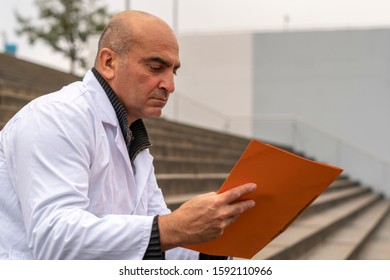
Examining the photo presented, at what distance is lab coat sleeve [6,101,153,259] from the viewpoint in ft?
4.23

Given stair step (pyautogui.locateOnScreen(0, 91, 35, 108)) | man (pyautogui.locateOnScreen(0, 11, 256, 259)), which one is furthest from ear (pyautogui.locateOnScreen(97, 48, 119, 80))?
stair step (pyautogui.locateOnScreen(0, 91, 35, 108))

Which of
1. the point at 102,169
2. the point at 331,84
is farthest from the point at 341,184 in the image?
the point at 102,169

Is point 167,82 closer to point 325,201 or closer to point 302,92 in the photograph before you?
point 325,201

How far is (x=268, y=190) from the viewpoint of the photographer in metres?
1.48

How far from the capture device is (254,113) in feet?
54.8

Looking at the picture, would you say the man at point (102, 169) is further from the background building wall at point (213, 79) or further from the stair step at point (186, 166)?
the background building wall at point (213, 79)

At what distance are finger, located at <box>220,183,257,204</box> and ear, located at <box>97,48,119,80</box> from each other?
0.45 meters

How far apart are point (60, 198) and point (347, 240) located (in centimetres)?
610

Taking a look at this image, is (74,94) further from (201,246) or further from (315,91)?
(315,91)

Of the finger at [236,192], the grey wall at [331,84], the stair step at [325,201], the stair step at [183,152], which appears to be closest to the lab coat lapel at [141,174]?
the finger at [236,192]

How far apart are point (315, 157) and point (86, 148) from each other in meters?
14.2

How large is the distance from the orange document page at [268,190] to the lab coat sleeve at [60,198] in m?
0.24

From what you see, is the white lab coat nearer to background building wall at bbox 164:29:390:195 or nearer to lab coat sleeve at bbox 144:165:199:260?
lab coat sleeve at bbox 144:165:199:260
